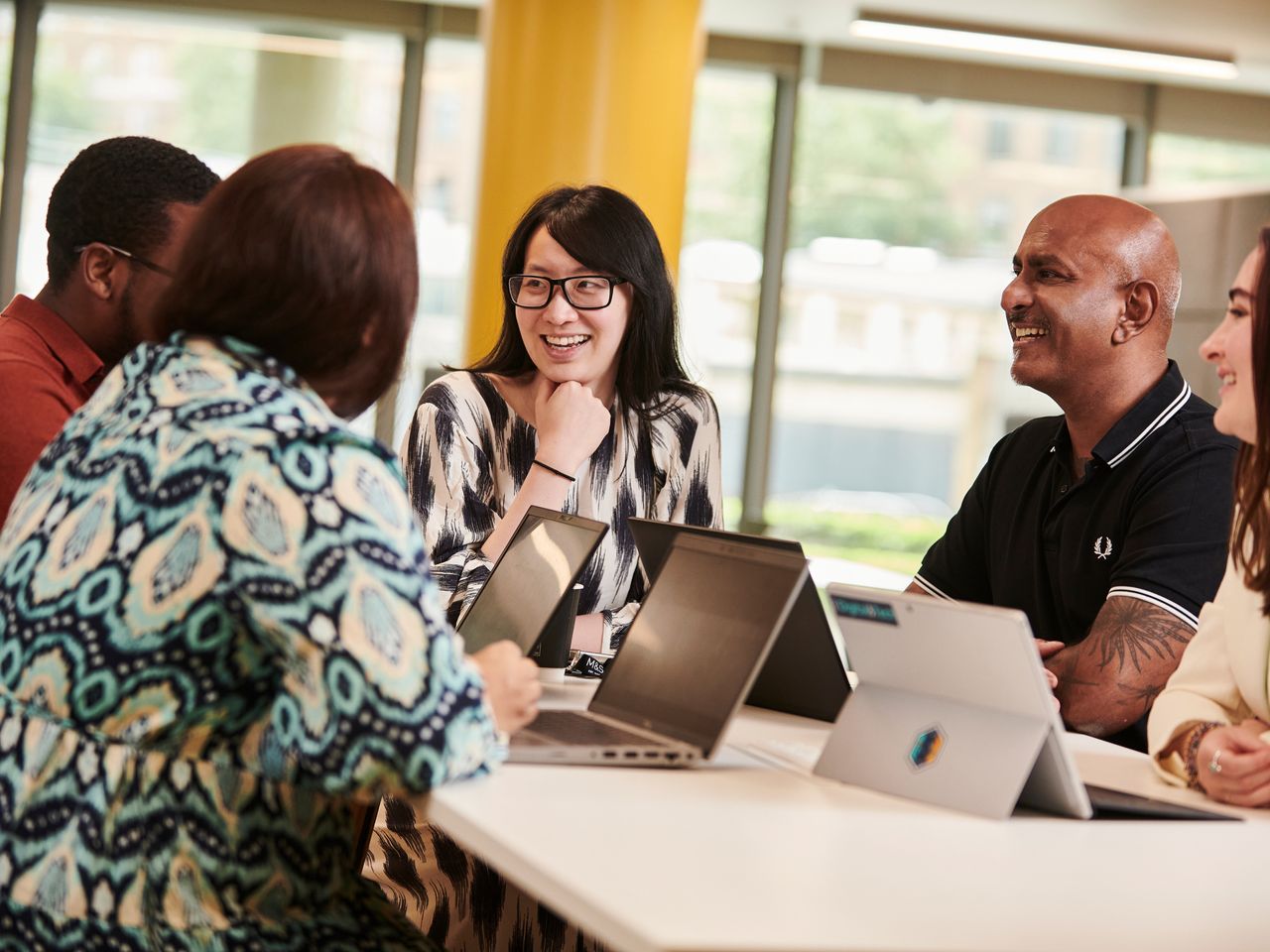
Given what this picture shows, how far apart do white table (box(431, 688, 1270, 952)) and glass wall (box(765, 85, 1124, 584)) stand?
21.6ft

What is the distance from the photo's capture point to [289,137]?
25.6ft

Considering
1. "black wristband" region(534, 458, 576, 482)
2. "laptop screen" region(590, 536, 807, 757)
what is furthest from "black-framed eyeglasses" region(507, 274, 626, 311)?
"laptop screen" region(590, 536, 807, 757)

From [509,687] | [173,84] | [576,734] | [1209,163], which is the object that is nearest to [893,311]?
[1209,163]

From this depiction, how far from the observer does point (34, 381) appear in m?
2.31

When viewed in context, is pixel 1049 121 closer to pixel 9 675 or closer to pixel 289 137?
pixel 289 137

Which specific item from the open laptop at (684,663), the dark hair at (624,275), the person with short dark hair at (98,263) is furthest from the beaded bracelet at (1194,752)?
the person with short dark hair at (98,263)

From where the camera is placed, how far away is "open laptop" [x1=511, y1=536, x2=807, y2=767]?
68.0 inches

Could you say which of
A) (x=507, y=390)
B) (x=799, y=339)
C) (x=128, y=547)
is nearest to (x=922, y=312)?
(x=799, y=339)

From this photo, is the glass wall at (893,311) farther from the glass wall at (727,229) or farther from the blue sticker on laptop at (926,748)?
the blue sticker on laptop at (926,748)

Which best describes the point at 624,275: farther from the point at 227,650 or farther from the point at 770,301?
the point at 770,301

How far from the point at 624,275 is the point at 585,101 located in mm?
3066

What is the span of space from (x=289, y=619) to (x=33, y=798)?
1.10ft

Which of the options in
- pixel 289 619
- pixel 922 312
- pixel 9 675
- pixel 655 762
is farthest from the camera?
pixel 922 312

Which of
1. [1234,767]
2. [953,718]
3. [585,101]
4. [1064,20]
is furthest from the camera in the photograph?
[1064,20]
